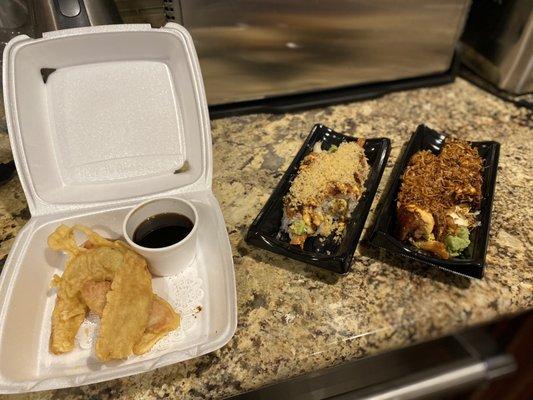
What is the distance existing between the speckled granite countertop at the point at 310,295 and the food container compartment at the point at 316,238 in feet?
0.16

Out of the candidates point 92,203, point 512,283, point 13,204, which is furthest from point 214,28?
point 512,283

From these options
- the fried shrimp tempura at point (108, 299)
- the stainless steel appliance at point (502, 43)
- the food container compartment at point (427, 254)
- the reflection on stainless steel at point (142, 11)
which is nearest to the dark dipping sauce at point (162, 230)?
the fried shrimp tempura at point (108, 299)

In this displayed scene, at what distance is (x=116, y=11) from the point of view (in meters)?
0.94

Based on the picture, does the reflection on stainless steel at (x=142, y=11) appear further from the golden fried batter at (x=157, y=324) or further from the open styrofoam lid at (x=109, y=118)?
the golden fried batter at (x=157, y=324)

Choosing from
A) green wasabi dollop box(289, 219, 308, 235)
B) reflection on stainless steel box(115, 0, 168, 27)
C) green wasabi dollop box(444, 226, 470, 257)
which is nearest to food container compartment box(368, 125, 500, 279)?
green wasabi dollop box(444, 226, 470, 257)

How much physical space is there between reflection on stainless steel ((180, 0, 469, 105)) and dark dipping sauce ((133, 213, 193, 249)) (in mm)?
456

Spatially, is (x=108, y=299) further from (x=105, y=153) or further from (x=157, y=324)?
(x=105, y=153)

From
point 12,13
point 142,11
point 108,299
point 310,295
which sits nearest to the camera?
point 108,299

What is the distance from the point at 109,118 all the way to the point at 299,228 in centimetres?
46

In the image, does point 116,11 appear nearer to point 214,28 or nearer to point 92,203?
point 214,28

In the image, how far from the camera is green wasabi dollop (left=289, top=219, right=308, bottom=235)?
820 mm

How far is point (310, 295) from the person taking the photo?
0.76 metres

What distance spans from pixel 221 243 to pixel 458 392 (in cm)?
74

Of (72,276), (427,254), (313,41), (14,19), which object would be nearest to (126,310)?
(72,276)
